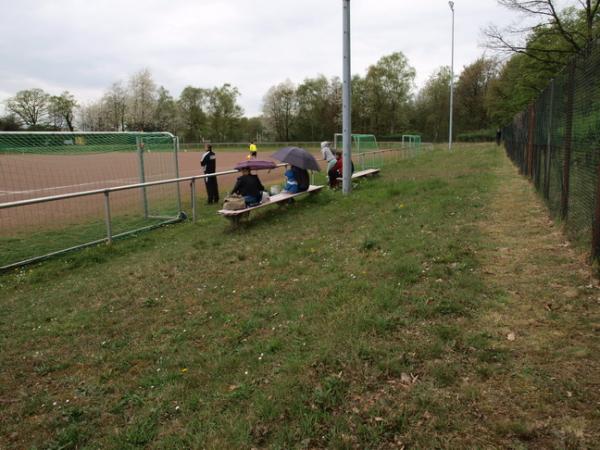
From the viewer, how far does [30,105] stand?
7356cm

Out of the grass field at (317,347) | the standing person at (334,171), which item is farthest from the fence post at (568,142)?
the standing person at (334,171)

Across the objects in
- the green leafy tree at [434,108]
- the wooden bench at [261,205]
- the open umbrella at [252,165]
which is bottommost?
the wooden bench at [261,205]

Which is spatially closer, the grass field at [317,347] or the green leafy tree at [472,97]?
the grass field at [317,347]

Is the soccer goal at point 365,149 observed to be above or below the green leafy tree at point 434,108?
below

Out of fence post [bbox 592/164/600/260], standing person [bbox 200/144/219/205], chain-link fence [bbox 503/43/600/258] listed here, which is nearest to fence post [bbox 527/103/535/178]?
chain-link fence [bbox 503/43/600/258]

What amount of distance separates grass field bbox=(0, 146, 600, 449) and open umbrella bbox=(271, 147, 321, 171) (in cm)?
339

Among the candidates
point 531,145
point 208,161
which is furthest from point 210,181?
point 531,145

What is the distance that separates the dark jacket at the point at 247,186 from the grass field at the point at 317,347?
2.25 m

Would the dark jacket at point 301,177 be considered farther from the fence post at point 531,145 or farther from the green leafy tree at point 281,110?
the green leafy tree at point 281,110

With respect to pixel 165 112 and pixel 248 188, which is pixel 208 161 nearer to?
pixel 248 188

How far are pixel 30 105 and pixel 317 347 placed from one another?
8497cm

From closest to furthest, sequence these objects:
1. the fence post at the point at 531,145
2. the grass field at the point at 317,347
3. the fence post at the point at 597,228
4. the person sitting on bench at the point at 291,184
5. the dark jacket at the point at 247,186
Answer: the grass field at the point at 317,347 < the fence post at the point at 597,228 < the dark jacket at the point at 247,186 < the person sitting on bench at the point at 291,184 < the fence post at the point at 531,145

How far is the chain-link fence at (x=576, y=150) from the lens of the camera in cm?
490

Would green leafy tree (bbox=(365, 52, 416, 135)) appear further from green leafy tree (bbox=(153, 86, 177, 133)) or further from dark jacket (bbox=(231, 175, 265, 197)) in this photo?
dark jacket (bbox=(231, 175, 265, 197))
